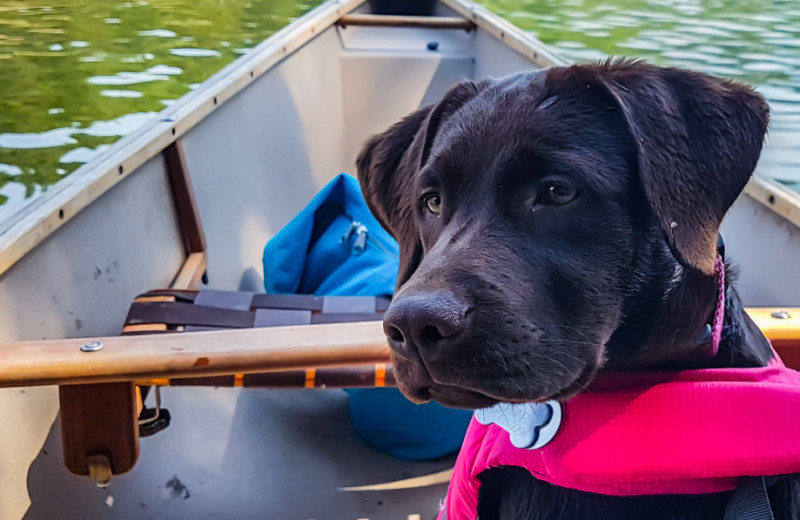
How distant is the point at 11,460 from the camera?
158 cm

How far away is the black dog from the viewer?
98 cm

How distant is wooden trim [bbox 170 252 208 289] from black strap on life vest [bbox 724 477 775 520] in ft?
6.16

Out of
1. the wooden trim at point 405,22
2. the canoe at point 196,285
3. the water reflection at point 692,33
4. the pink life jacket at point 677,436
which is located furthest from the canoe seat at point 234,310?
the wooden trim at point 405,22

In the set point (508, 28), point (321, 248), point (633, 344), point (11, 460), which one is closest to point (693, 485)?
point (633, 344)

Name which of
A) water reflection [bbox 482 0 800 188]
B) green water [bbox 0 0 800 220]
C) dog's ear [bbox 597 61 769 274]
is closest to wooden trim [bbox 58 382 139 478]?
green water [bbox 0 0 800 220]

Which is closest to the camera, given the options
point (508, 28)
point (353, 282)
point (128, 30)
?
point (353, 282)

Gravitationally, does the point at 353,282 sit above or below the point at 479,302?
below

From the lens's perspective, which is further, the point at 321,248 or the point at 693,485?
the point at 321,248

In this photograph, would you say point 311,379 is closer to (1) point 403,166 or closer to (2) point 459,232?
(1) point 403,166

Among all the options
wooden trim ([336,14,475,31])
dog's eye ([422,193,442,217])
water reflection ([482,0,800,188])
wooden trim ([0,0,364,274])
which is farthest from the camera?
water reflection ([482,0,800,188])

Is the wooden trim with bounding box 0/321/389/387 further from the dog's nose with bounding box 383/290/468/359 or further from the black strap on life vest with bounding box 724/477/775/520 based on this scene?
the black strap on life vest with bounding box 724/477/775/520

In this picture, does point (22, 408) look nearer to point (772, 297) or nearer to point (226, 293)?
point (226, 293)

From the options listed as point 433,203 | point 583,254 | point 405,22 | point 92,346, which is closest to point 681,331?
point 583,254

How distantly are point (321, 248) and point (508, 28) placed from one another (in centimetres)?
211
